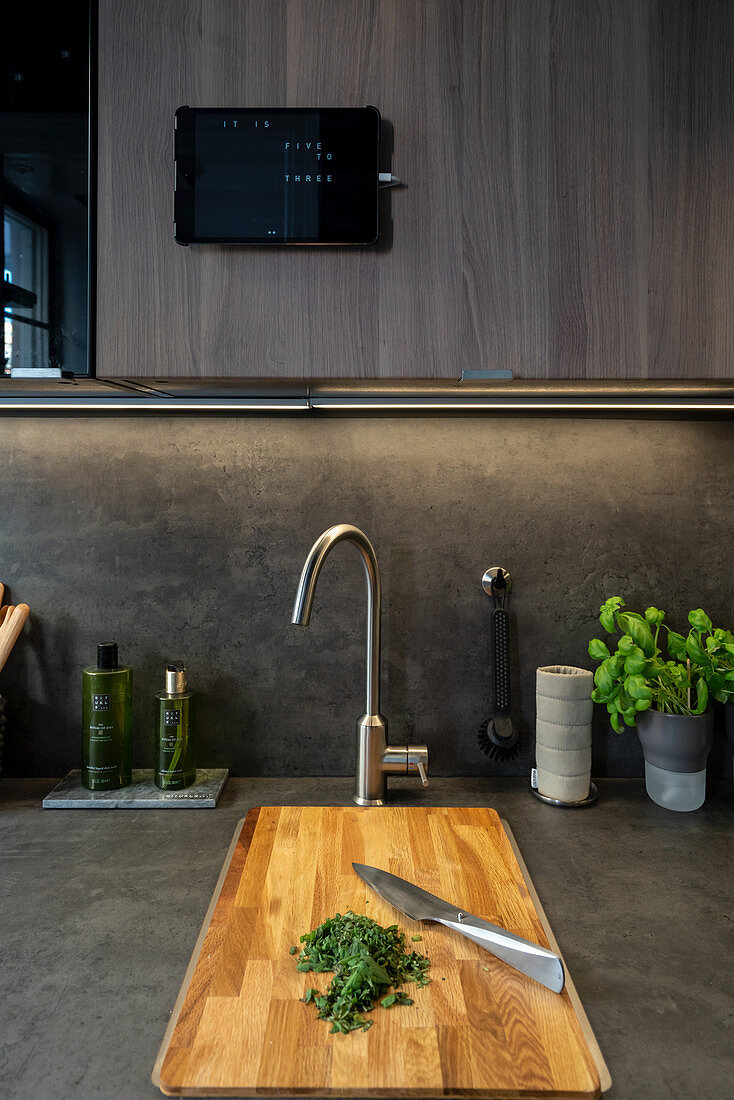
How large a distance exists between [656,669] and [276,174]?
0.96 meters

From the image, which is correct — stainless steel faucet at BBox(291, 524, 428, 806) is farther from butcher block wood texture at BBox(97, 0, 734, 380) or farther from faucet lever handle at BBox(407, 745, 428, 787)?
butcher block wood texture at BBox(97, 0, 734, 380)

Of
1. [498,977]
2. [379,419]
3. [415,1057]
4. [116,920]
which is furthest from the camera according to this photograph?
[379,419]

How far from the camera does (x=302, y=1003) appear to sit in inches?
29.6

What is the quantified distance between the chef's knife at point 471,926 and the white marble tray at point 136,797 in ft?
1.17

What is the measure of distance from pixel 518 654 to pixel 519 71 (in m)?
0.94

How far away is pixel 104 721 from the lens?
1.29 m

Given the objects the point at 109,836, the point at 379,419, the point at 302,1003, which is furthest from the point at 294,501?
the point at 302,1003

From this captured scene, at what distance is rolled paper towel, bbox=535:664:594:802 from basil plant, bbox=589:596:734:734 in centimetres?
3

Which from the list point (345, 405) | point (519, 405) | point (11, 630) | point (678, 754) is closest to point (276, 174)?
point (345, 405)

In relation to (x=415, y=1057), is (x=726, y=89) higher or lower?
higher

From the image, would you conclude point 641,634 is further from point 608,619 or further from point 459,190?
point 459,190

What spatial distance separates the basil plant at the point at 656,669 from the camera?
126cm

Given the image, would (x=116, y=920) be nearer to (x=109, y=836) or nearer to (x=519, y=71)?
(x=109, y=836)

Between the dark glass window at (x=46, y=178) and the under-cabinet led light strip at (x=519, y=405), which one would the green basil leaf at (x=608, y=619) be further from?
the dark glass window at (x=46, y=178)
